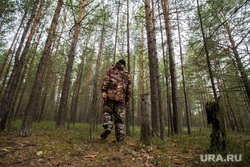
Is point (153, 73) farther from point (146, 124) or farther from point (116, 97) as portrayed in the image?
point (146, 124)

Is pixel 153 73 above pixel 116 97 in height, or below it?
above

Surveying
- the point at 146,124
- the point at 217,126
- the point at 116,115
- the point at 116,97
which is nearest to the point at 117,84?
the point at 116,97

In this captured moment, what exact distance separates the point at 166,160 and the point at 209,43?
5768 millimetres

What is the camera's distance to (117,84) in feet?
12.5

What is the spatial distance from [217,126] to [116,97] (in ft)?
9.38

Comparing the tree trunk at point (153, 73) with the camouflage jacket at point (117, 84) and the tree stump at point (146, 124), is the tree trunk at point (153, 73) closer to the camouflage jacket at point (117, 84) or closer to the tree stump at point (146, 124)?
the camouflage jacket at point (117, 84)

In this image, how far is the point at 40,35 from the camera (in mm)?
12062

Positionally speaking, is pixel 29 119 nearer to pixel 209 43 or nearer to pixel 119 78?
pixel 119 78

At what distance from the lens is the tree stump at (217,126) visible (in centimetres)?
286

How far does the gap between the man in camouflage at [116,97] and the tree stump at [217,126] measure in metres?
2.43

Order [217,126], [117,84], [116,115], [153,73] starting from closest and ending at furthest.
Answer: [217,126], [116,115], [117,84], [153,73]

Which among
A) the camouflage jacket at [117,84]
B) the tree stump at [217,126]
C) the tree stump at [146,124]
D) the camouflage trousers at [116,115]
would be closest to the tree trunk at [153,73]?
the camouflage jacket at [117,84]

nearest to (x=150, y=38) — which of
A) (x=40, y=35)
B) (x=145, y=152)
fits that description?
(x=145, y=152)

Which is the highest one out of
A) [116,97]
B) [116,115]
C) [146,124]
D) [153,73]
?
[153,73]
